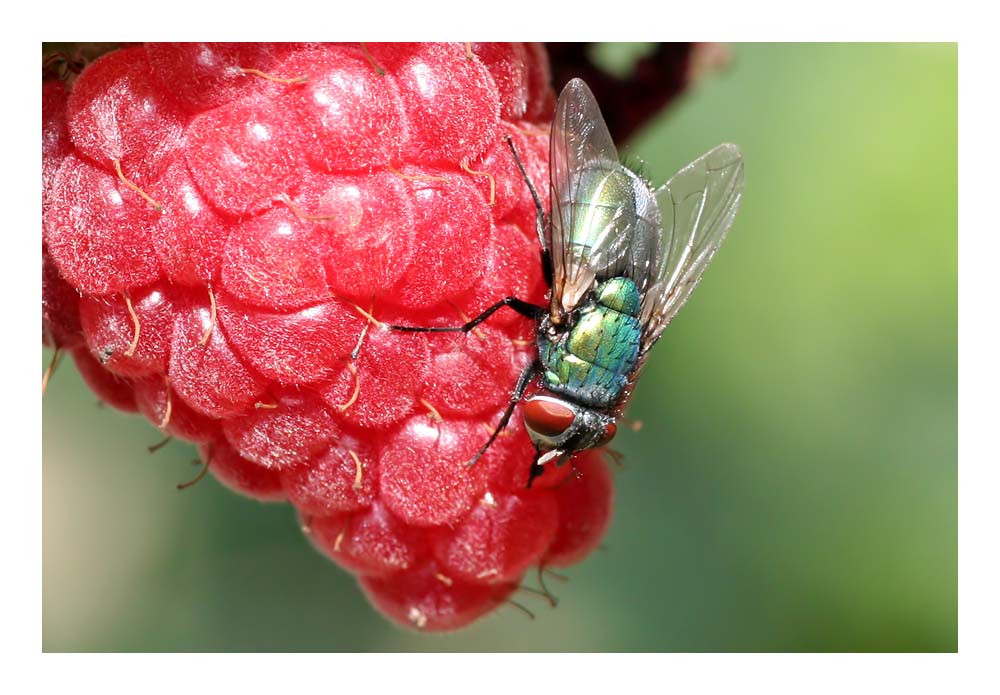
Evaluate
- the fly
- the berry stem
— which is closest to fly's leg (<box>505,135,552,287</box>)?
the fly

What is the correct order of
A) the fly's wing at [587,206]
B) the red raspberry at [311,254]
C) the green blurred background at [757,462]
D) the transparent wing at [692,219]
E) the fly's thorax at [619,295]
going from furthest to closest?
the green blurred background at [757,462] → the transparent wing at [692,219] → the fly's thorax at [619,295] → the fly's wing at [587,206] → the red raspberry at [311,254]

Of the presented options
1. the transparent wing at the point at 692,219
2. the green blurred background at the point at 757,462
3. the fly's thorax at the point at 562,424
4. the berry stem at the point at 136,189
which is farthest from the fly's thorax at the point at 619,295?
the green blurred background at the point at 757,462

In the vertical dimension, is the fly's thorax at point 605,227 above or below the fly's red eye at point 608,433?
above

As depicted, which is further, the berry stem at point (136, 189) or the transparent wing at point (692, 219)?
the transparent wing at point (692, 219)

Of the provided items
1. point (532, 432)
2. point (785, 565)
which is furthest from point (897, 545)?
point (532, 432)

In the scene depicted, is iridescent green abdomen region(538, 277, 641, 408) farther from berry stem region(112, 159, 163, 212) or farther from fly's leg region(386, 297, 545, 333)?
berry stem region(112, 159, 163, 212)

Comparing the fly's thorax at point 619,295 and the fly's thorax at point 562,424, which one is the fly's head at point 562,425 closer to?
the fly's thorax at point 562,424
